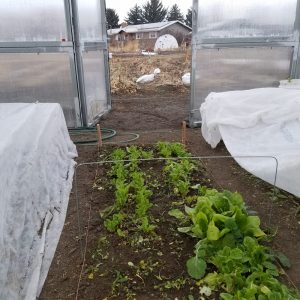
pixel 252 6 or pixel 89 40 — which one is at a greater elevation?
pixel 252 6

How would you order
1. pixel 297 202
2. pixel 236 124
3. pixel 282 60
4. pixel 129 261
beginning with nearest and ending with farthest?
pixel 129 261, pixel 297 202, pixel 236 124, pixel 282 60

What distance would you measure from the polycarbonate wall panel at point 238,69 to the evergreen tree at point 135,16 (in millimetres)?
55312

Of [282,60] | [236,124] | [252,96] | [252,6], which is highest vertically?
[252,6]

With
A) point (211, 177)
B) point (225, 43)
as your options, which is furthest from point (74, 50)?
point (211, 177)

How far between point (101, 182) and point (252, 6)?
4585 mm

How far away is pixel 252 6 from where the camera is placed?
239 inches

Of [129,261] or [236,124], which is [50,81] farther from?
[129,261]

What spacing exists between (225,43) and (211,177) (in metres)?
3.18

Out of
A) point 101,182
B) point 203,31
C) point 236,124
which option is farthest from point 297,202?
point 203,31

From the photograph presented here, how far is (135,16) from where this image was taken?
57469mm

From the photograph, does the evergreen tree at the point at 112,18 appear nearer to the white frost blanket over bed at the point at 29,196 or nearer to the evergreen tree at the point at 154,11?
the evergreen tree at the point at 154,11

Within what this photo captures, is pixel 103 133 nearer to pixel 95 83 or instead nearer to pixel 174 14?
pixel 95 83

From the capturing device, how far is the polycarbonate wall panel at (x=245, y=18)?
5984 mm

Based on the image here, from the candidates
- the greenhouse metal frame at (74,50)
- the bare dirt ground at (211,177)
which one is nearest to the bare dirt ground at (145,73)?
the bare dirt ground at (211,177)
